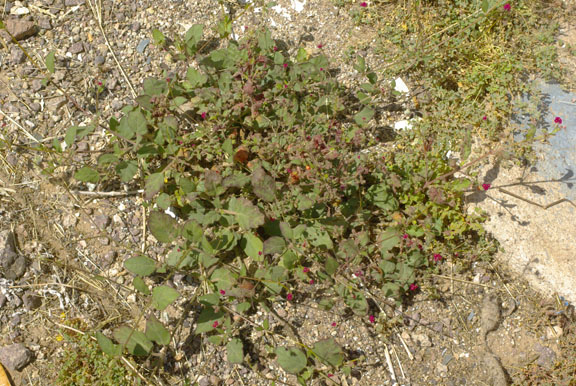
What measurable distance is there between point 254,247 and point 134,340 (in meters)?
0.96

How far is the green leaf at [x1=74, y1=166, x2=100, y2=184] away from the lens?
350 centimetres

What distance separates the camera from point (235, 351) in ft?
10.5

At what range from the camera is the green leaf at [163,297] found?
3.12 metres

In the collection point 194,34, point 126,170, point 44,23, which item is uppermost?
point 44,23

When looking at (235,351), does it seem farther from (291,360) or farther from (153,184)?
(153,184)

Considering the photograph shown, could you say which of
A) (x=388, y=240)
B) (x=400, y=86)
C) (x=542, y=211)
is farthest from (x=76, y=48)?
(x=542, y=211)

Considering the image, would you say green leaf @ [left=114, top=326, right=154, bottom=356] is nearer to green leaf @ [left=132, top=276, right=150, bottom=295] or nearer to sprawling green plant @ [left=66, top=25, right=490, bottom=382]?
sprawling green plant @ [left=66, top=25, right=490, bottom=382]

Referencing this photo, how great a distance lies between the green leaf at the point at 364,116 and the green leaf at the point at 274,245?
3.73ft

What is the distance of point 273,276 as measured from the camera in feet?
10.8

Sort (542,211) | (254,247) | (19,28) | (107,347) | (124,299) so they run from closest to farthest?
(107,347), (254,247), (124,299), (542,211), (19,28)

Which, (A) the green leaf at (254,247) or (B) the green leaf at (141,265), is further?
(A) the green leaf at (254,247)

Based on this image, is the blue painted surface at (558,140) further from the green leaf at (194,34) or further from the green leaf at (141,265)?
the green leaf at (141,265)

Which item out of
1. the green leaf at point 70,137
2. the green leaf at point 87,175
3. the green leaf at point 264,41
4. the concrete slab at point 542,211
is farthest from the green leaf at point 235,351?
the green leaf at point 264,41

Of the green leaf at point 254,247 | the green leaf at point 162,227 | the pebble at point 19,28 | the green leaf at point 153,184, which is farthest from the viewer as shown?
the pebble at point 19,28
